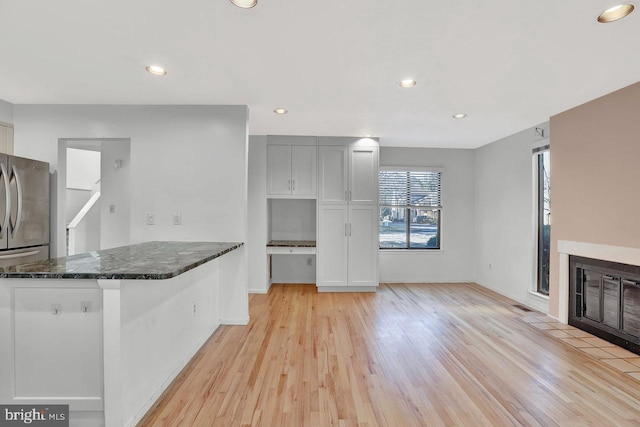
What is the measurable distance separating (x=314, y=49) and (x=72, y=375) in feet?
8.33

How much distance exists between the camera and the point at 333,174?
490 centimetres

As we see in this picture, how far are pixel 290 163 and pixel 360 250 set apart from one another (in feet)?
5.86

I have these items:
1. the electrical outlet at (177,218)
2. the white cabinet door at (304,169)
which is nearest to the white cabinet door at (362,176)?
the white cabinet door at (304,169)

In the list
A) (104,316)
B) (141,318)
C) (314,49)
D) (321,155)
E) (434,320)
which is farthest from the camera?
(321,155)

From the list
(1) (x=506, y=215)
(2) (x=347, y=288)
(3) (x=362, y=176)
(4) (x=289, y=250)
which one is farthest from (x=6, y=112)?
(1) (x=506, y=215)

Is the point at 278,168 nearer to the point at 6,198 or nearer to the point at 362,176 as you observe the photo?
the point at 362,176

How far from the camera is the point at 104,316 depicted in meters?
1.66

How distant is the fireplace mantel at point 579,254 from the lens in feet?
9.29

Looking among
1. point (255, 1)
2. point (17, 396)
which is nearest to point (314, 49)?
point (255, 1)

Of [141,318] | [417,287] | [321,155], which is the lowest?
[417,287]

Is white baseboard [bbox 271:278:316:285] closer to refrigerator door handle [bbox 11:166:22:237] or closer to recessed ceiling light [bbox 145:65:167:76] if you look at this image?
refrigerator door handle [bbox 11:166:22:237]

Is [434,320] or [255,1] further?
[434,320]

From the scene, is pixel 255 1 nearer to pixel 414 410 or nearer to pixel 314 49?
pixel 314 49

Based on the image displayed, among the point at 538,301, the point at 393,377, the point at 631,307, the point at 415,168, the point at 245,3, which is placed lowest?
the point at 393,377
